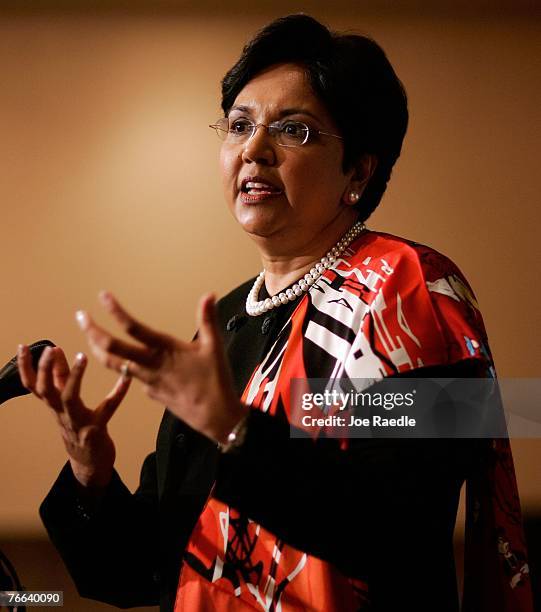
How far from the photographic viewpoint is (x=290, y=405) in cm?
80

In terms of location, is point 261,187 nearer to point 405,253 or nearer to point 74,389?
point 405,253

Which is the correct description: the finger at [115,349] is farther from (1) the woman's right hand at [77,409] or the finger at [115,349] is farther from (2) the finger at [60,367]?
(2) the finger at [60,367]

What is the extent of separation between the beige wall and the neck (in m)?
1.01

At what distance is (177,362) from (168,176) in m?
1.56

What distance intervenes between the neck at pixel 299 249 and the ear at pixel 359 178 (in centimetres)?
3

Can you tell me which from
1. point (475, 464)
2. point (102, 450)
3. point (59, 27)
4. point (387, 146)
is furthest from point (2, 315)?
point (475, 464)

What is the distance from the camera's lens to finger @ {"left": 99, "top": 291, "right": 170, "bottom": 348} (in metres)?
0.56

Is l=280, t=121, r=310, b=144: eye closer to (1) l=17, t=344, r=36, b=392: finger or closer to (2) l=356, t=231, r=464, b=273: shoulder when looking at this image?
(2) l=356, t=231, r=464, b=273: shoulder

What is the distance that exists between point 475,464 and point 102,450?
1.63 feet

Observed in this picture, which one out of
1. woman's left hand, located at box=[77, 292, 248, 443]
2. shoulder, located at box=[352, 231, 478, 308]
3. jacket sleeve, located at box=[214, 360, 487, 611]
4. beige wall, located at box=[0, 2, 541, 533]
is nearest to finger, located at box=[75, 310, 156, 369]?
woman's left hand, located at box=[77, 292, 248, 443]

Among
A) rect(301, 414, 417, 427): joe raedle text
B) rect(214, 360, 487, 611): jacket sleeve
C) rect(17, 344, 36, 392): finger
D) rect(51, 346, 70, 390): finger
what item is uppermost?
rect(51, 346, 70, 390): finger

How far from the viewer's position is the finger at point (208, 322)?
1.85 feet
